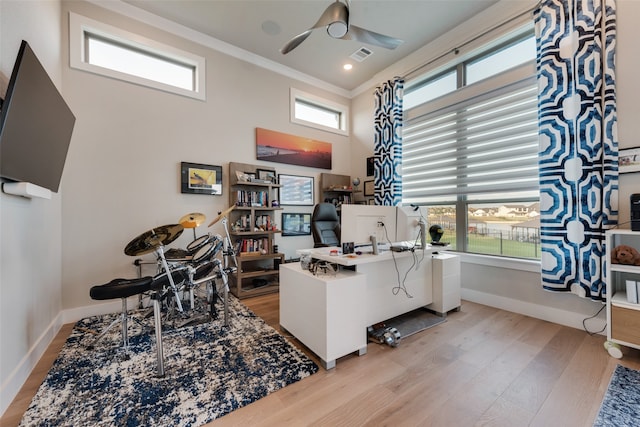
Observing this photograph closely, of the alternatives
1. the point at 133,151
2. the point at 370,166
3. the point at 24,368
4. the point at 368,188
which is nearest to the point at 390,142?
the point at 370,166

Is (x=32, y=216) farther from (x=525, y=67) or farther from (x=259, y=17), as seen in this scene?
(x=525, y=67)

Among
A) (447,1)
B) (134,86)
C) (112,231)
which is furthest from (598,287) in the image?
(134,86)

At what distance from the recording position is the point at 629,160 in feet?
6.64

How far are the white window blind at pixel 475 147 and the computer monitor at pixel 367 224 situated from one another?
153cm

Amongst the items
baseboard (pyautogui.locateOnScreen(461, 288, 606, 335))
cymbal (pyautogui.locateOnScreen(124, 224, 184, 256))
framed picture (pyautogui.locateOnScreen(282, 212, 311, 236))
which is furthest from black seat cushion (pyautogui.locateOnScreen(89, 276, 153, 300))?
baseboard (pyautogui.locateOnScreen(461, 288, 606, 335))

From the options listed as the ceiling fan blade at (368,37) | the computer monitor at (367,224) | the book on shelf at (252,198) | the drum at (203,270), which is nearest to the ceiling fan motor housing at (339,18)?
the ceiling fan blade at (368,37)

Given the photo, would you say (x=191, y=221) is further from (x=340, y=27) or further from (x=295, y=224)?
(x=340, y=27)

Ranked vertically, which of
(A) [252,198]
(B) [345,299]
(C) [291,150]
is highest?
(C) [291,150]

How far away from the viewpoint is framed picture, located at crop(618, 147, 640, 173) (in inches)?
78.3

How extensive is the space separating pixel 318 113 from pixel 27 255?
413 cm

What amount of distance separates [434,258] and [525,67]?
7.51 ft

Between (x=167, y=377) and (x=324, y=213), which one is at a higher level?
(x=324, y=213)

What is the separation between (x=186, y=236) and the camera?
3221mm

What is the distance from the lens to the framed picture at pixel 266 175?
12.3 feet
